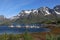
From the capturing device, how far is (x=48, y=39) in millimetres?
16453

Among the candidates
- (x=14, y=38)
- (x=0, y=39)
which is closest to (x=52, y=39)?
(x=14, y=38)

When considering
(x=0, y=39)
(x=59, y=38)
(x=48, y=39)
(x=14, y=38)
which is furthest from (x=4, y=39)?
(x=59, y=38)

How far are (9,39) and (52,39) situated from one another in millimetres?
3818

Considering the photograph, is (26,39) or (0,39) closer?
(0,39)

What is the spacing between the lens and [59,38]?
1703 cm

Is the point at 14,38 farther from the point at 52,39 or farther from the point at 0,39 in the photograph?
the point at 52,39

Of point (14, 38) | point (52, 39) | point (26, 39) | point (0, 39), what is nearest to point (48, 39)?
point (52, 39)

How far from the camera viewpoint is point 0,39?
50.4 ft

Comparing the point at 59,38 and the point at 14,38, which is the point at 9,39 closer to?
the point at 14,38

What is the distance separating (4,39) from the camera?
15414 millimetres

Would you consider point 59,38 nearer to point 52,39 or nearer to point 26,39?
point 52,39

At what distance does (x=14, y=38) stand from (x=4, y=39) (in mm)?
1427

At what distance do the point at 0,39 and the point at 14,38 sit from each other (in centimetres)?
164

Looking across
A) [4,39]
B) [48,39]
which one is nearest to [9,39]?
[4,39]
